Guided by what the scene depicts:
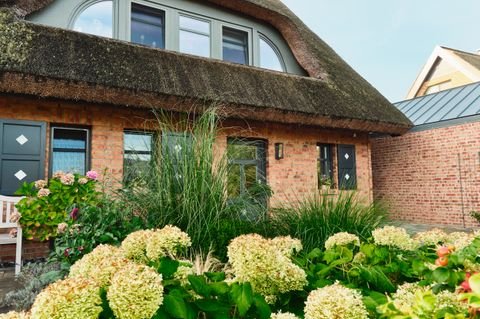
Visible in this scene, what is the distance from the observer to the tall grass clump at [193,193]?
2520mm

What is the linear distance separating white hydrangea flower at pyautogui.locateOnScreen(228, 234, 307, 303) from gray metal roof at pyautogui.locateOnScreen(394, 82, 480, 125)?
332 inches

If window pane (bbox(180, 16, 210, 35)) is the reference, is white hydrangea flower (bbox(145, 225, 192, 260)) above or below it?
below

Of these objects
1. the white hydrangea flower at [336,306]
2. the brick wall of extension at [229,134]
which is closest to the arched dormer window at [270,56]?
the brick wall of extension at [229,134]

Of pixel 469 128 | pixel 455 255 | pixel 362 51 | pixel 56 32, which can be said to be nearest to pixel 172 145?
pixel 455 255

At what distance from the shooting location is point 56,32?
15.8 ft

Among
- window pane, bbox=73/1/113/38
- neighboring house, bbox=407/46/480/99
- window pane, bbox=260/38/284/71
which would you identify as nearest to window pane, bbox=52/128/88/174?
window pane, bbox=73/1/113/38

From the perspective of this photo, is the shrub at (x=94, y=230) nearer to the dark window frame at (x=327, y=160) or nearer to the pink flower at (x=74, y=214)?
the pink flower at (x=74, y=214)

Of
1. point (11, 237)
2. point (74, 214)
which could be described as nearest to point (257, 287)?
point (74, 214)

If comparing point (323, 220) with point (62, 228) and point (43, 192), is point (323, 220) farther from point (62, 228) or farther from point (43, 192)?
point (43, 192)

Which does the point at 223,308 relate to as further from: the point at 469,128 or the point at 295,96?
the point at 469,128

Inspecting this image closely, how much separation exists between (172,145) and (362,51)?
1645cm

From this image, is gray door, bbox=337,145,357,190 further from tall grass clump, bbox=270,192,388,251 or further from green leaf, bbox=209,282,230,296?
green leaf, bbox=209,282,230,296

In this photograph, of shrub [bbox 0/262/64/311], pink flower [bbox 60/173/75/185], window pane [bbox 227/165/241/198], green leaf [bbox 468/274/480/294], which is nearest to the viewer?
green leaf [bbox 468/274/480/294]

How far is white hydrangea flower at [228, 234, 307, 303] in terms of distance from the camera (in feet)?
3.65
